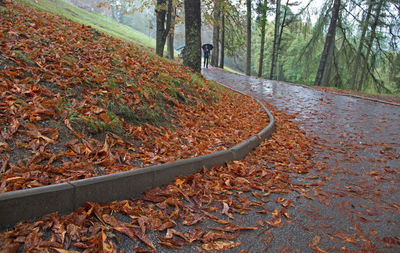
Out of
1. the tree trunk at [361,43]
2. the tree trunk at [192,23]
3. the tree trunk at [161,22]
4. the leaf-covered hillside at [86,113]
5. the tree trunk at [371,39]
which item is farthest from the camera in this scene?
the tree trunk at [361,43]

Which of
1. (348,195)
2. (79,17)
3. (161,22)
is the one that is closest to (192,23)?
(161,22)

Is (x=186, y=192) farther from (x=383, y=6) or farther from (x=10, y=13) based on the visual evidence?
A: (x=383, y=6)

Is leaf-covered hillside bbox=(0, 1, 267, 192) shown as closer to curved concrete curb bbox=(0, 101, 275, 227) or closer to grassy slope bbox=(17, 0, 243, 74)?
curved concrete curb bbox=(0, 101, 275, 227)

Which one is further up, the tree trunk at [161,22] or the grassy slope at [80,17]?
the grassy slope at [80,17]

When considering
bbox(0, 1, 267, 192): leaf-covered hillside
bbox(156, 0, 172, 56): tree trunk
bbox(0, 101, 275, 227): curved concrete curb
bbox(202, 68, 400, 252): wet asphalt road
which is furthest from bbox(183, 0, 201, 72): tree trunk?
bbox(0, 101, 275, 227): curved concrete curb

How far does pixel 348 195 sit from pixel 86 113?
3.56 metres

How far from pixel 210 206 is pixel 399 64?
1804cm

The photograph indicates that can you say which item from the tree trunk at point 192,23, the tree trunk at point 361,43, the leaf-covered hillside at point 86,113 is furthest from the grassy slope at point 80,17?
the tree trunk at point 361,43

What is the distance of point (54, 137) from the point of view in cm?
294

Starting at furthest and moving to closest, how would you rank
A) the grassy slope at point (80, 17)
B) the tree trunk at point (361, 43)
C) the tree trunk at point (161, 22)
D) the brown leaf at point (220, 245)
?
the tree trunk at point (361, 43) → the grassy slope at point (80, 17) → the tree trunk at point (161, 22) → the brown leaf at point (220, 245)

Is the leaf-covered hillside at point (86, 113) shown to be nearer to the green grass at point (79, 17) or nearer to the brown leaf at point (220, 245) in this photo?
the brown leaf at point (220, 245)

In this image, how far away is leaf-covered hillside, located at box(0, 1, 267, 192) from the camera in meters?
2.66

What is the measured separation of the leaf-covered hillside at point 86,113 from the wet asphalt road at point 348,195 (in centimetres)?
152

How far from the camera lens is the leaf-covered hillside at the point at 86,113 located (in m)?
2.66
